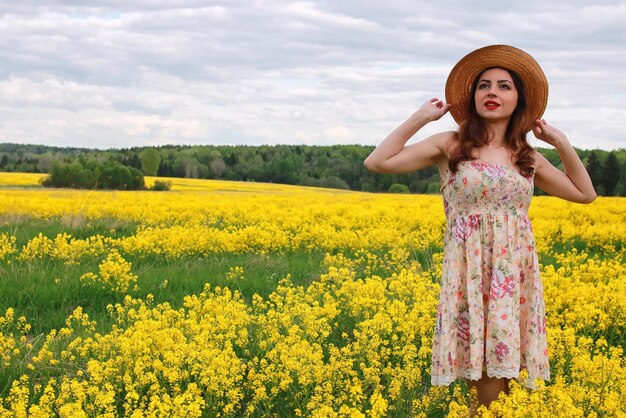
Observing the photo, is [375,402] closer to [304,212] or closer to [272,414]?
[272,414]

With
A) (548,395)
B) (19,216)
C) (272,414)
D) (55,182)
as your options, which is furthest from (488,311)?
(55,182)

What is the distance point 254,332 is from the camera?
5.64m

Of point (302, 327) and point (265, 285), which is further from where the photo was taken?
point (265, 285)

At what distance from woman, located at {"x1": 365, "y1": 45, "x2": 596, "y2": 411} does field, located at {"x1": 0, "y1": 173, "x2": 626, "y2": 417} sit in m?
0.24

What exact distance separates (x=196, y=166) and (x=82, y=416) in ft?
206

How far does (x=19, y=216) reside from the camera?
46.7 feet

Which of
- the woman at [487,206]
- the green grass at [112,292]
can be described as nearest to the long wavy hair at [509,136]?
the woman at [487,206]

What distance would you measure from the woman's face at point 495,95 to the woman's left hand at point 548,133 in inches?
7.6

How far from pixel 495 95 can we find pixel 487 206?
1.96ft

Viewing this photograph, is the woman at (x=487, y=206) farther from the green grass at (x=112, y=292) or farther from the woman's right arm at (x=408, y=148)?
the green grass at (x=112, y=292)

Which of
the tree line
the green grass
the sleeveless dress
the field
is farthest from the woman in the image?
the tree line

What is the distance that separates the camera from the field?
166 inches

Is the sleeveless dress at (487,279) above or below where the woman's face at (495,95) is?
below

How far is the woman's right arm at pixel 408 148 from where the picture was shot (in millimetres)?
3816
